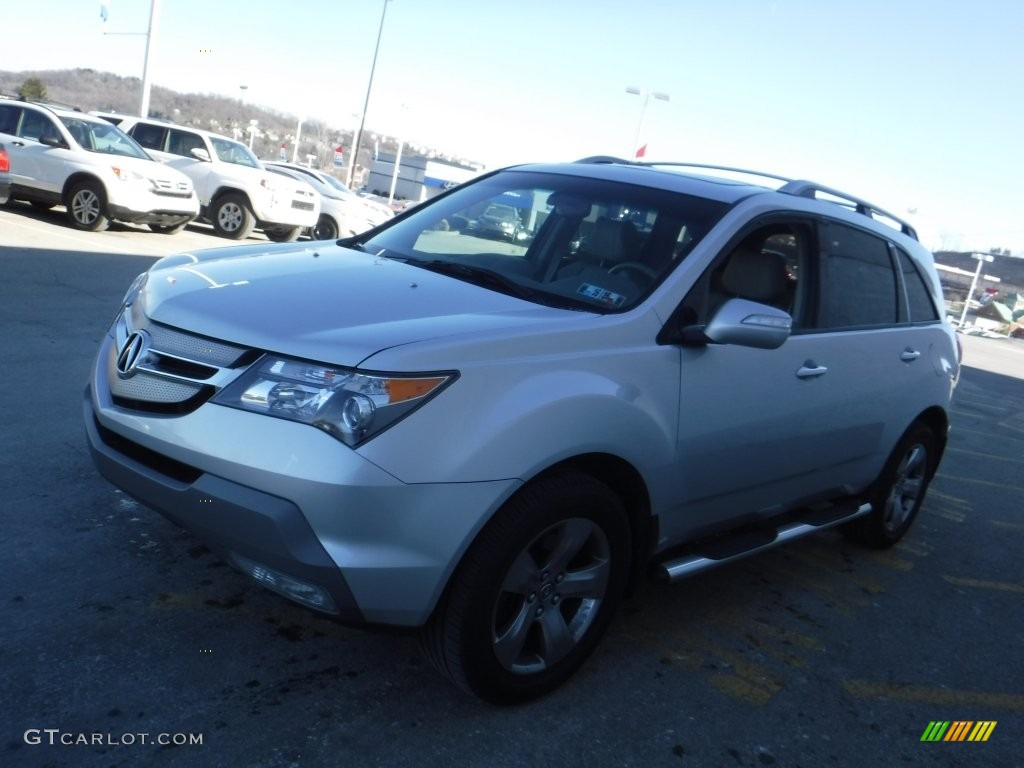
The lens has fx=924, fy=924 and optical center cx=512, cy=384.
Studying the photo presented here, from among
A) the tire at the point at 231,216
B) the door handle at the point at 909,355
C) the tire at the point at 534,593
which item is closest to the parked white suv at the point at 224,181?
the tire at the point at 231,216

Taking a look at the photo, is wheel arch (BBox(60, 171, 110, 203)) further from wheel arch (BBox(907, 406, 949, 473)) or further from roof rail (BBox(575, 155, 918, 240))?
wheel arch (BBox(907, 406, 949, 473))

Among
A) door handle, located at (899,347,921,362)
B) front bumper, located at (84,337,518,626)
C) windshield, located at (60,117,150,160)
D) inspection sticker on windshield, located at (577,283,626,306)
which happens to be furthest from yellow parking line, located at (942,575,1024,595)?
windshield, located at (60,117,150,160)

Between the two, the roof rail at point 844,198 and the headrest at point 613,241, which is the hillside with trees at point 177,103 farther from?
the headrest at point 613,241

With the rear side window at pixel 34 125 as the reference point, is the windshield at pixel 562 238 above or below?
above

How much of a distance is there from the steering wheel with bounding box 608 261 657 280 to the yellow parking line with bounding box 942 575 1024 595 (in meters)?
2.88

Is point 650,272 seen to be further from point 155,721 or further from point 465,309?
point 155,721

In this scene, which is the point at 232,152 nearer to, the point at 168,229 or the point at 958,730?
the point at 168,229

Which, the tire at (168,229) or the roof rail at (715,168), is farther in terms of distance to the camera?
the tire at (168,229)

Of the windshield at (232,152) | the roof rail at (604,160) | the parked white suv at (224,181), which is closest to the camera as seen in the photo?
the roof rail at (604,160)

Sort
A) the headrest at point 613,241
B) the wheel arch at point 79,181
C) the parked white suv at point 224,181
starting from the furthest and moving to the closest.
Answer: the parked white suv at point 224,181 → the wheel arch at point 79,181 → the headrest at point 613,241

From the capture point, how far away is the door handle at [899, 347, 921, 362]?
4.66 metres

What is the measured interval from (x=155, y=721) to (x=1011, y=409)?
13901 millimetres

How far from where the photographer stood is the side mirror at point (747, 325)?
319cm

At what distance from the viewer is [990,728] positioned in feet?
11.4
